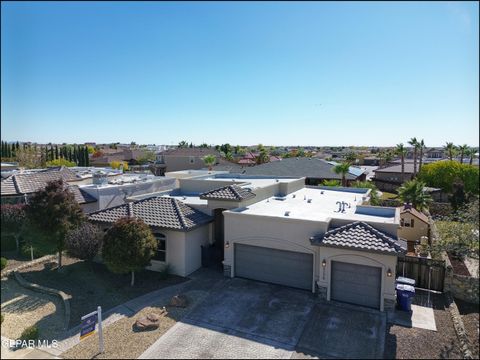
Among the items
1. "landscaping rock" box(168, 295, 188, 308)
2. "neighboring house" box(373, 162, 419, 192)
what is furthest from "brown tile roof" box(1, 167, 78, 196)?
"neighboring house" box(373, 162, 419, 192)

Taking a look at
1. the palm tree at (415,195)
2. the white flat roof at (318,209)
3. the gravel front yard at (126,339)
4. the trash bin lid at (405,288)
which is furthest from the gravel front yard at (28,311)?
the palm tree at (415,195)

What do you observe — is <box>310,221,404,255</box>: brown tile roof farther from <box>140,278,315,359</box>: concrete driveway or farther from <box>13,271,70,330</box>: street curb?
<box>13,271,70,330</box>: street curb

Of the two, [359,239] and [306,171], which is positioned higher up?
[306,171]

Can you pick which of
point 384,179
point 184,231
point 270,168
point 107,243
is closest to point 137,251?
point 107,243

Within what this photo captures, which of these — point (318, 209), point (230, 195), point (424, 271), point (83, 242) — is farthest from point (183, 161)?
point (424, 271)

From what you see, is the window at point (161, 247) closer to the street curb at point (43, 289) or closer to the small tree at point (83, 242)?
the small tree at point (83, 242)

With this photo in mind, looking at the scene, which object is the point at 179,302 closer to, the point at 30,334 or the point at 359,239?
the point at 30,334

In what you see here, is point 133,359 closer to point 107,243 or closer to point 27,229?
point 107,243
